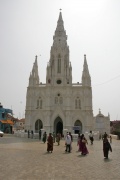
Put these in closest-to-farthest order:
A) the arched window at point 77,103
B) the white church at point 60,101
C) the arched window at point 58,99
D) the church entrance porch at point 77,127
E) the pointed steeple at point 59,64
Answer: the church entrance porch at point 77,127 → the white church at point 60,101 → the arched window at point 77,103 → the arched window at point 58,99 → the pointed steeple at point 59,64

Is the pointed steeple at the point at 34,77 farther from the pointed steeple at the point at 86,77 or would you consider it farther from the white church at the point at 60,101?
the pointed steeple at the point at 86,77

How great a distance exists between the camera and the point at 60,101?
5122 centimetres

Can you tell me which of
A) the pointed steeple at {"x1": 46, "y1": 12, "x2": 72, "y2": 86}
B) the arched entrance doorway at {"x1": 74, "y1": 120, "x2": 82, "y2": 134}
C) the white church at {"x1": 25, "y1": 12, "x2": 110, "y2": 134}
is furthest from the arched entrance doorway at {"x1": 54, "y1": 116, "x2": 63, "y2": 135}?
the pointed steeple at {"x1": 46, "y1": 12, "x2": 72, "y2": 86}

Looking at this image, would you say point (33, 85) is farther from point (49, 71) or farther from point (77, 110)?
point (77, 110)

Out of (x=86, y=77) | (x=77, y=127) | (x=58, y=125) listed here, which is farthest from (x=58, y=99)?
(x=86, y=77)

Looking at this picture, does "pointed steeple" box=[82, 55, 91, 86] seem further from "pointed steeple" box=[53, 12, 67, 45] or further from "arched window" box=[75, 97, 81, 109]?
"pointed steeple" box=[53, 12, 67, 45]

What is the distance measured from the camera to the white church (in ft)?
161

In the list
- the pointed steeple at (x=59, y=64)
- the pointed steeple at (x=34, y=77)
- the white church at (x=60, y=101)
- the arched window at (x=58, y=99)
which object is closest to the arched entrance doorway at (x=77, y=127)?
the white church at (x=60, y=101)

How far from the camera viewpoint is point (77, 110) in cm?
4972

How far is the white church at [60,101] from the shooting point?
49156 mm

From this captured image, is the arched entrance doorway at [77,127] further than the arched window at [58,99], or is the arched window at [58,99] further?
the arched window at [58,99]

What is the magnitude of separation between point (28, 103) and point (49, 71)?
959cm

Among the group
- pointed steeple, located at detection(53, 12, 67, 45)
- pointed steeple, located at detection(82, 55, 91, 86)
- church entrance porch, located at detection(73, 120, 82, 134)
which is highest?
pointed steeple, located at detection(53, 12, 67, 45)

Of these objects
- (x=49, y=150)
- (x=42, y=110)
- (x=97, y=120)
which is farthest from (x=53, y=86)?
(x=49, y=150)
